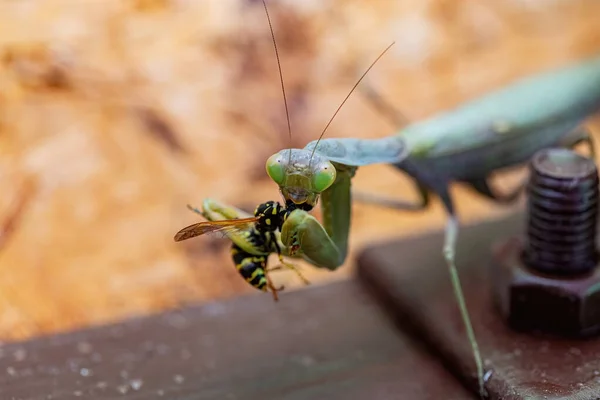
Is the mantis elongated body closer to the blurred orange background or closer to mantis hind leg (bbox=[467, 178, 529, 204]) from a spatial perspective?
mantis hind leg (bbox=[467, 178, 529, 204])

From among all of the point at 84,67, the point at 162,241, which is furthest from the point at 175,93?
the point at 162,241

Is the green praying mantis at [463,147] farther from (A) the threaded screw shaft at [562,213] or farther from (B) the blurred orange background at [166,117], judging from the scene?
(B) the blurred orange background at [166,117]

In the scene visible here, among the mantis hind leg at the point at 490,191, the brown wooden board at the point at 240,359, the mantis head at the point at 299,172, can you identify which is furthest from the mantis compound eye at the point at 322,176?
the mantis hind leg at the point at 490,191

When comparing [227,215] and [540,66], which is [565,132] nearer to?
[540,66]

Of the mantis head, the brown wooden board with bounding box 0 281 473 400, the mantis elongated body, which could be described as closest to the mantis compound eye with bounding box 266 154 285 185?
the mantis head

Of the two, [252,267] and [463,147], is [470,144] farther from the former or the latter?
[252,267]

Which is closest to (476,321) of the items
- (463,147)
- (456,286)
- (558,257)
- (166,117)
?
(456,286)
